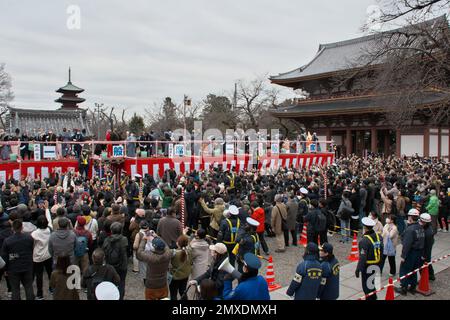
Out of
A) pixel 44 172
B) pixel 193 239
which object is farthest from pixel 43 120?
pixel 193 239

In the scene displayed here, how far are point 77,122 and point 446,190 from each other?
25.6 m

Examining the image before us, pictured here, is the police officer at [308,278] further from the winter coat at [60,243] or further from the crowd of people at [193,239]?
the winter coat at [60,243]

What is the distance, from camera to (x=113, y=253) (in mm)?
5496

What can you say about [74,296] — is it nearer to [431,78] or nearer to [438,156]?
[431,78]

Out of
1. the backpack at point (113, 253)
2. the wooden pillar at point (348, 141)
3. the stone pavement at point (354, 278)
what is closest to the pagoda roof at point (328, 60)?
the wooden pillar at point (348, 141)

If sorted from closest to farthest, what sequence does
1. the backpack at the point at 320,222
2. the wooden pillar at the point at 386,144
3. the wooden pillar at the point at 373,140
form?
the backpack at the point at 320,222 → the wooden pillar at the point at 373,140 → the wooden pillar at the point at 386,144

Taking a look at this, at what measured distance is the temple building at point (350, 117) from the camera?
26.1m

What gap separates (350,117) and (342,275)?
2453 cm

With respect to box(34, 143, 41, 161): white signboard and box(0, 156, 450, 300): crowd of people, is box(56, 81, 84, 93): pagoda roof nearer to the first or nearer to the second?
box(34, 143, 41, 161): white signboard

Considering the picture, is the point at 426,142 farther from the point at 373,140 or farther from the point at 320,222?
the point at 320,222

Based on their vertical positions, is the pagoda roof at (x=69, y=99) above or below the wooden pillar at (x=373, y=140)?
above

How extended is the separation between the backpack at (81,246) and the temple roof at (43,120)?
22.0 metres

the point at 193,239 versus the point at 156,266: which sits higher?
the point at 193,239
